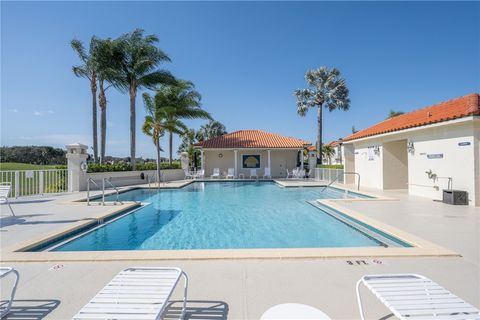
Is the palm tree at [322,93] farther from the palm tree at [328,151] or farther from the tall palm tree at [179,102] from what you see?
the palm tree at [328,151]

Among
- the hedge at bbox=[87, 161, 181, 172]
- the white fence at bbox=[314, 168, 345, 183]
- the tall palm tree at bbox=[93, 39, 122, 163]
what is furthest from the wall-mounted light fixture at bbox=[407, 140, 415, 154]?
the tall palm tree at bbox=[93, 39, 122, 163]

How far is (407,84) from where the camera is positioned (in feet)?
77.4

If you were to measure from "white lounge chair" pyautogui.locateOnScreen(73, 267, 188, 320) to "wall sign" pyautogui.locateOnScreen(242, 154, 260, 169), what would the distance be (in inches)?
872

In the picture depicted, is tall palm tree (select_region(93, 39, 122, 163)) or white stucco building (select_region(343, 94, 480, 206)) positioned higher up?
tall palm tree (select_region(93, 39, 122, 163))

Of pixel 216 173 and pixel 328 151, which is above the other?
pixel 328 151

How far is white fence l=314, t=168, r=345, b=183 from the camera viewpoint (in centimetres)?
1679

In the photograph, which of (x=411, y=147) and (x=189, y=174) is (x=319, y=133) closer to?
(x=189, y=174)

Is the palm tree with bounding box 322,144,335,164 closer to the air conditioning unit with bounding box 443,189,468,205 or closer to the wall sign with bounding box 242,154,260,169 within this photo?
the wall sign with bounding box 242,154,260,169

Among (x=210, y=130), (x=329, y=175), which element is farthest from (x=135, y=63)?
(x=210, y=130)

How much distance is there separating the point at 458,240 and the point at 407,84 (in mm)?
23788

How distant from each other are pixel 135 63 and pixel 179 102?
4.82 m

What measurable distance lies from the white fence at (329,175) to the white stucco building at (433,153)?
68.6 inches

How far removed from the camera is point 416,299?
2.15 m

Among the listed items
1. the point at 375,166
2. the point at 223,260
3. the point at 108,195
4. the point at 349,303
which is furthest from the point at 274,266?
the point at 375,166
